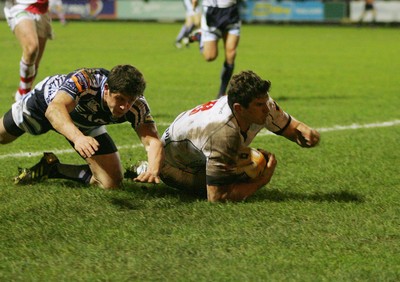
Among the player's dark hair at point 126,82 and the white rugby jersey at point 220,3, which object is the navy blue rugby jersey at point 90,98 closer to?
the player's dark hair at point 126,82

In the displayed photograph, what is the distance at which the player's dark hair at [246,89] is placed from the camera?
229 inches

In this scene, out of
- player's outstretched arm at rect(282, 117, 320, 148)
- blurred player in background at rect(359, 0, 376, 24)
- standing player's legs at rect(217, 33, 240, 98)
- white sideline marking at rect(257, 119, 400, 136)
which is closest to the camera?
player's outstretched arm at rect(282, 117, 320, 148)

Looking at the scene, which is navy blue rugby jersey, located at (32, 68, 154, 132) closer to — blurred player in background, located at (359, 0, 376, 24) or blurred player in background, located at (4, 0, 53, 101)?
blurred player in background, located at (4, 0, 53, 101)

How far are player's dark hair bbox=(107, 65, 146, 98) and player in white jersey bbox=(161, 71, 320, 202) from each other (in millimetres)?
552

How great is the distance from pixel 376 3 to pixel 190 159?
39.2m

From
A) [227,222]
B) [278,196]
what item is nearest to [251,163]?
[278,196]

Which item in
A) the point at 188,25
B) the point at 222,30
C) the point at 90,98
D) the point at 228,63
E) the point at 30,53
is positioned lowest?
the point at 188,25

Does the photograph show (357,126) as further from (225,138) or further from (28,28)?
(225,138)

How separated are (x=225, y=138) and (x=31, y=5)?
6053 mm

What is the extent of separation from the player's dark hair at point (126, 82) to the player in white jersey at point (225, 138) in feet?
1.81

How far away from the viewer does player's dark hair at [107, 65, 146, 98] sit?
5.82m

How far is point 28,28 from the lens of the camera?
1110 cm

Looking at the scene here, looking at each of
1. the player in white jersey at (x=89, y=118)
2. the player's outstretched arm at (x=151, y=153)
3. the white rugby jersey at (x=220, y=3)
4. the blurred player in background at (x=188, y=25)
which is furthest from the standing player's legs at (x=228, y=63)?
the blurred player in background at (x=188, y=25)

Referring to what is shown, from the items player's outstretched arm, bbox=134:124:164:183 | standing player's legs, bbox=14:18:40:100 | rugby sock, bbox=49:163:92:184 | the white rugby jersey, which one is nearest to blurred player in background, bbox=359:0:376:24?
the white rugby jersey
